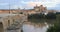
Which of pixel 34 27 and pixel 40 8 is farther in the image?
pixel 40 8

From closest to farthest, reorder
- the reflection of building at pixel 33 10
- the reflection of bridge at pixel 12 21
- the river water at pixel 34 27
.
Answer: the reflection of bridge at pixel 12 21 < the river water at pixel 34 27 < the reflection of building at pixel 33 10

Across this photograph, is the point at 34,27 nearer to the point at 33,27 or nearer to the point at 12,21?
the point at 33,27

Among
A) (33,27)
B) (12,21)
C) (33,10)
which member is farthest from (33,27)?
(12,21)

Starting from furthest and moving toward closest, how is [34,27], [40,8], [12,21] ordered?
[40,8] → [34,27] → [12,21]

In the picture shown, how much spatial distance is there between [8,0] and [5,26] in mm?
1379

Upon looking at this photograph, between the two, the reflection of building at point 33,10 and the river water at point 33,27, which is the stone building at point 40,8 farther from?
the river water at point 33,27

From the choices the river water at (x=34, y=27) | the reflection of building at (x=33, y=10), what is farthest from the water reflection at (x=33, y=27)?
the reflection of building at (x=33, y=10)

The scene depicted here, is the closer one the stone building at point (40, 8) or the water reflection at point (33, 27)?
the water reflection at point (33, 27)

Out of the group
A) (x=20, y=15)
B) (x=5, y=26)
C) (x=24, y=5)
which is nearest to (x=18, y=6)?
(x=24, y=5)

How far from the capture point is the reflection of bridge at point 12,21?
148 inches

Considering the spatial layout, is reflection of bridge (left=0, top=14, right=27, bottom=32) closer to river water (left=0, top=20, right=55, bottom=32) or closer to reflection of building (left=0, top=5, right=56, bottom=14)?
river water (left=0, top=20, right=55, bottom=32)

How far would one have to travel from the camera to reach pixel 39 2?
5066 mm

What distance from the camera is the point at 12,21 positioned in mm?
4000

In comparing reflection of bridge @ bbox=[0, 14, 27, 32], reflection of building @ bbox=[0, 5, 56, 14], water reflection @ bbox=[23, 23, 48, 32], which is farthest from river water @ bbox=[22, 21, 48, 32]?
reflection of building @ bbox=[0, 5, 56, 14]
